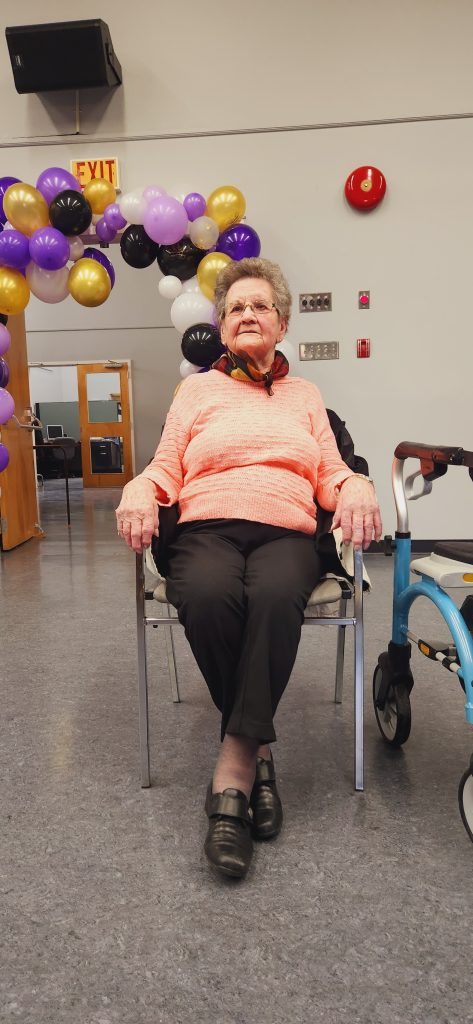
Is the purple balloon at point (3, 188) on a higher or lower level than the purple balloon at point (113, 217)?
higher

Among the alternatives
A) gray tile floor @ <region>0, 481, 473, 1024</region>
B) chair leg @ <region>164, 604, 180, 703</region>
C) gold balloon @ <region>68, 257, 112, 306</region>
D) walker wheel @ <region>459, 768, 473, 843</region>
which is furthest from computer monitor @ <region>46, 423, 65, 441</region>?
walker wheel @ <region>459, 768, 473, 843</region>

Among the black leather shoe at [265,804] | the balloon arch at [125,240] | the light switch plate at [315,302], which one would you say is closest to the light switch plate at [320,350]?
the light switch plate at [315,302]

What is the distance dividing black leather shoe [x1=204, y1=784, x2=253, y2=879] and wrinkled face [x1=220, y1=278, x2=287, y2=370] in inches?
38.7

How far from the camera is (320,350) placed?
151 inches

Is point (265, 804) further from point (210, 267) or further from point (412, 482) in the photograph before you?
point (210, 267)

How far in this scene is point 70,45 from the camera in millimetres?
3572

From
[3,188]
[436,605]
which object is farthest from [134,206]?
[436,605]

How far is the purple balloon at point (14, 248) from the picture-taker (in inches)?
128

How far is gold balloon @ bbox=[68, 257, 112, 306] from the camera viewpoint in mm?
3387

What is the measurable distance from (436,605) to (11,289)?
2854mm

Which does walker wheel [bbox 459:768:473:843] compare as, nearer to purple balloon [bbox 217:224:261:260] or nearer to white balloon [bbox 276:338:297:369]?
white balloon [bbox 276:338:297:369]

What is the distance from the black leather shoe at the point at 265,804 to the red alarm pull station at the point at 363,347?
2895mm

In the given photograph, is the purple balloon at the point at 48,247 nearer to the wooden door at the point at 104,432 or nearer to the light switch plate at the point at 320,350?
the light switch plate at the point at 320,350

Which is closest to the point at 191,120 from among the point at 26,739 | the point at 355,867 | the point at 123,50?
the point at 123,50
